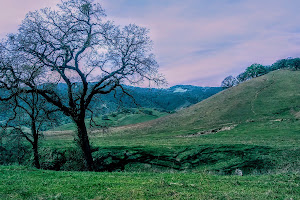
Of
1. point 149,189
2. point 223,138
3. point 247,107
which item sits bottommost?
point 223,138

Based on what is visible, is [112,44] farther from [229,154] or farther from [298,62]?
[298,62]

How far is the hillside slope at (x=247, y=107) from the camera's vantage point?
66.9 metres

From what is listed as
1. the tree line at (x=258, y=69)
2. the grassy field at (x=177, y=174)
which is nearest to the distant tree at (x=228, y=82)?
the tree line at (x=258, y=69)

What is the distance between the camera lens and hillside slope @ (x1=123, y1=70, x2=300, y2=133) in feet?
219

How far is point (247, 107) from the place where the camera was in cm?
7731

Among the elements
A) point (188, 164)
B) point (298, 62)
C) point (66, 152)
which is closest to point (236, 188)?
point (188, 164)

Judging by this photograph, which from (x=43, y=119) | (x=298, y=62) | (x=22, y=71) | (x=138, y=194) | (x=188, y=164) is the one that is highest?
(x=298, y=62)

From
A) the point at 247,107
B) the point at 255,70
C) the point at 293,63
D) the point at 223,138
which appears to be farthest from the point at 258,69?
the point at 223,138

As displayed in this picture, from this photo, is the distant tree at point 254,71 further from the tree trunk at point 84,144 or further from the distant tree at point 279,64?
the tree trunk at point 84,144

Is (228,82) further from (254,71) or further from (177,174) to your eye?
(177,174)

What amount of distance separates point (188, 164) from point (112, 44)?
1137cm

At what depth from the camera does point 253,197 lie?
26.3ft

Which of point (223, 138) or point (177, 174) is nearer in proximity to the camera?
point (177, 174)

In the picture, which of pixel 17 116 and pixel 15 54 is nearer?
pixel 15 54
